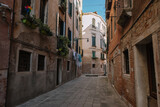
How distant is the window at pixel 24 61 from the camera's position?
465 cm

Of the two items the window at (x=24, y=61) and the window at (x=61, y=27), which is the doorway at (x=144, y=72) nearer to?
the window at (x=24, y=61)

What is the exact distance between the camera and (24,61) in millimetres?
4914

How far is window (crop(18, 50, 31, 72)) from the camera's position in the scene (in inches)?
183

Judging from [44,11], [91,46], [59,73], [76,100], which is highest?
[91,46]

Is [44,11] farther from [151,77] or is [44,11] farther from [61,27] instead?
[151,77]

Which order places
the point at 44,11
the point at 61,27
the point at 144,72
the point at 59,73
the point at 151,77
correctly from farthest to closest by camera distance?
the point at 61,27 < the point at 59,73 < the point at 44,11 < the point at 144,72 < the point at 151,77

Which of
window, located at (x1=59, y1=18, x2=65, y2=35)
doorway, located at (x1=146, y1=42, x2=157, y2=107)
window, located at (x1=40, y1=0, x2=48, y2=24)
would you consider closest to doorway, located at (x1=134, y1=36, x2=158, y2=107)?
doorway, located at (x1=146, y1=42, x2=157, y2=107)

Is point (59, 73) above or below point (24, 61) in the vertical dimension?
below

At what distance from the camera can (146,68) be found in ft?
11.7

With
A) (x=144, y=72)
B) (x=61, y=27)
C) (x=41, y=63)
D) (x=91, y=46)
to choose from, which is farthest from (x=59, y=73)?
(x=91, y=46)

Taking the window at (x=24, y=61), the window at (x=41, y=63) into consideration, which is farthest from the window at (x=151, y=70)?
the window at (x=41, y=63)

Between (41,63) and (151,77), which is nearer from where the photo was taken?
(151,77)

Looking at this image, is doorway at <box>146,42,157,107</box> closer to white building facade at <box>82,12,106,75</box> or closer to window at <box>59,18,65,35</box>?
window at <box>59,18,65,35</box>

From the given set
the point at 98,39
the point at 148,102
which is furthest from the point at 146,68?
the point at 98,39
